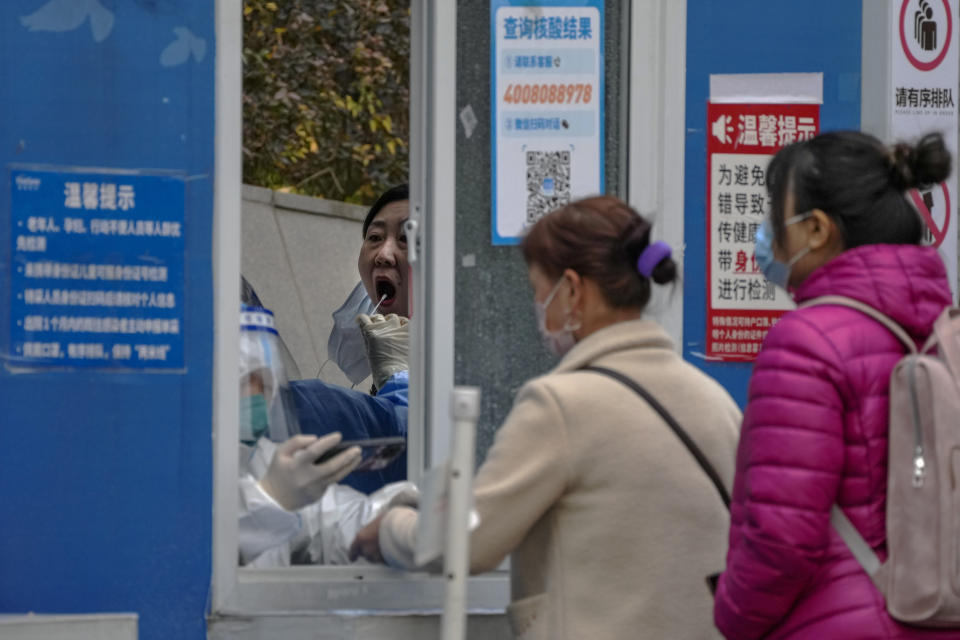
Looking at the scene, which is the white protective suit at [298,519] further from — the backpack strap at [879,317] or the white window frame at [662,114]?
the backpack strap at [879,317]

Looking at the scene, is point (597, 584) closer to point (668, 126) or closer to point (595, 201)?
point (595, 201)

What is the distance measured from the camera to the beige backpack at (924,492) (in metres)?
2.46

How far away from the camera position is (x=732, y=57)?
3.95 m

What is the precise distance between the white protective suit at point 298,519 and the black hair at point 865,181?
56.1 inches

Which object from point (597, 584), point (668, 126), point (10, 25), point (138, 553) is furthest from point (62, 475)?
point (668, 126)

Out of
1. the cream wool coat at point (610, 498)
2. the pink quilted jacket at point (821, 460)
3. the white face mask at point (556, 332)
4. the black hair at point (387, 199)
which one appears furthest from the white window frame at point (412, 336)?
the black hair at point (387, 199)

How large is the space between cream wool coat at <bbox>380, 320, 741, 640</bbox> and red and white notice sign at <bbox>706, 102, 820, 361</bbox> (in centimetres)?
108

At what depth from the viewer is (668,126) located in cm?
392

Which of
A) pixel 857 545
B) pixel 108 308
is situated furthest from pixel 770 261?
pixel 108 308

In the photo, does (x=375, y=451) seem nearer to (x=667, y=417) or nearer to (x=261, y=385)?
(x=261, y=385)

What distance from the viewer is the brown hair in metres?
2.89

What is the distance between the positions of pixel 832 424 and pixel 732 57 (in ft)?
5.70

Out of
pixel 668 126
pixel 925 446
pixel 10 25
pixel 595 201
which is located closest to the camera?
pixel 925 446

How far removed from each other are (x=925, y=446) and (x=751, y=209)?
160 centimetres
